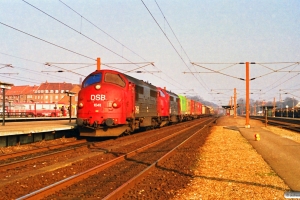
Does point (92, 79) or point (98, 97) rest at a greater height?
point (92, 79)

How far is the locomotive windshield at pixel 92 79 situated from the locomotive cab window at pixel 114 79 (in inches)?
16.3

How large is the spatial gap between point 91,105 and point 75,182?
1058cm

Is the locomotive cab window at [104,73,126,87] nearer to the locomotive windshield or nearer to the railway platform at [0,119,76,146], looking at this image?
the locomotive windshield

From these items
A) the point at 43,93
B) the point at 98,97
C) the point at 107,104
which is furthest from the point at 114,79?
the point at 43,93

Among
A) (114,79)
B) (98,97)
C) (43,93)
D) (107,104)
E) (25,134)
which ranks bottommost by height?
(25,134)

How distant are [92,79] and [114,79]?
4.45 ft

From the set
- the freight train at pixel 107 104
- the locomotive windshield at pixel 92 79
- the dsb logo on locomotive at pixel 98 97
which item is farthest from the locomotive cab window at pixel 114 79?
the dsb logo on locomotive at pixel 98 97

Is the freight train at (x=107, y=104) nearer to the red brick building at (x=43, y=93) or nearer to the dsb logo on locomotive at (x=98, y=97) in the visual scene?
the dsb logo on locomotive at (x=98, y=97)

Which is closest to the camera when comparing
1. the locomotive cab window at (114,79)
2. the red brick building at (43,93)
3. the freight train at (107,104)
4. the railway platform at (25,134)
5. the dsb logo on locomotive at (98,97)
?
the railway platform at (25,134)

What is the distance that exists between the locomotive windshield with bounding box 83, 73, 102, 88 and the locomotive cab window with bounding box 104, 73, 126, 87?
1.36 feet

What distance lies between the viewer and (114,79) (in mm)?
19797

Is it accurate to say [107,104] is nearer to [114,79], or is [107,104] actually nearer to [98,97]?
[98,97]

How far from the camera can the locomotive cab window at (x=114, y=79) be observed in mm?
19688

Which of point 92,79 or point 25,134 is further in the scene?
point 92,79
